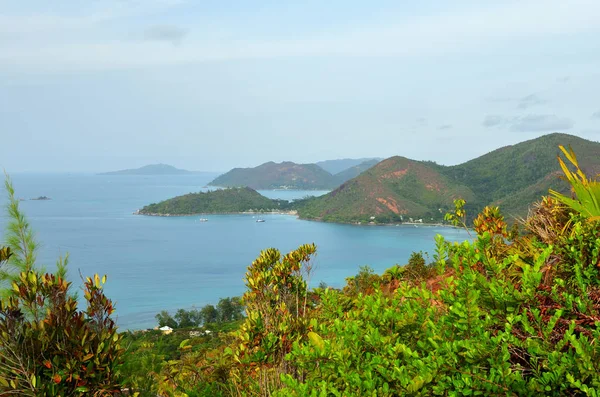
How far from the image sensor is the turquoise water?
60.4 metres

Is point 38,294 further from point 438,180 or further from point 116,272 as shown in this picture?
point 438,180

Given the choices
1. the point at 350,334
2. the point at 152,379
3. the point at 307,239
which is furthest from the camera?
the point at 307,239

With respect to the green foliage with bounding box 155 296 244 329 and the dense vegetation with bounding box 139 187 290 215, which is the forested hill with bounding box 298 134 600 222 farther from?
the green foliage with bounding box 155 296 244 329

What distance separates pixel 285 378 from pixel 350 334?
359mm

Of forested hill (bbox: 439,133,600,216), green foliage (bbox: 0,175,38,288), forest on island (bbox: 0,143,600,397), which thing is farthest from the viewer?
forested hill (bbox: 439,133,600,216)

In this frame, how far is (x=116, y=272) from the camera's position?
66.9 meters

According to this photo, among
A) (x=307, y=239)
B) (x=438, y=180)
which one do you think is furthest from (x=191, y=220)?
(x=438, y=180)

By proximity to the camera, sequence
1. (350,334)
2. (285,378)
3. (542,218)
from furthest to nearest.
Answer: (542,218) → (350,334) → (285,378)

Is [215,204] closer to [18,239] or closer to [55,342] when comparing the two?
[18,239]

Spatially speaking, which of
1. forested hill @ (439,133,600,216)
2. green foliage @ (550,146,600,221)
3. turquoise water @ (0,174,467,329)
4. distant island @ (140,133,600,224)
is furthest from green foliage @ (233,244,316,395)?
distant island @ (140,133,600,224)

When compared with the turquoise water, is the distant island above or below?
above

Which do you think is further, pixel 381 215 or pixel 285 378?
pixel 381 215

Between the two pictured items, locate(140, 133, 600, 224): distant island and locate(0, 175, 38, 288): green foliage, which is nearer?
locate(0, 175, 38, 288): green foliage

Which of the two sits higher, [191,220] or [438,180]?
[438,180]
